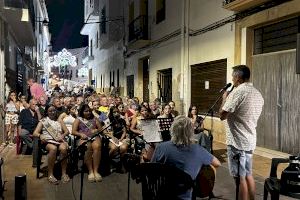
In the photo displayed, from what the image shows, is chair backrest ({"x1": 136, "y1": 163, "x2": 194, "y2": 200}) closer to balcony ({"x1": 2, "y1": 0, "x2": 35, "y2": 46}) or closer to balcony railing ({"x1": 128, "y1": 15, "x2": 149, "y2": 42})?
balcony ({"x1": 2, "y1": 0, "x2": 35, "y2": 46})

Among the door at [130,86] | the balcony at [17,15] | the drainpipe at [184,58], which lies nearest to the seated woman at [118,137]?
the balcony at [17,15]

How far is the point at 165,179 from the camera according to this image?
12.9 feet

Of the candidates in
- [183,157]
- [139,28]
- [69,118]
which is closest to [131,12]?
[139,28]

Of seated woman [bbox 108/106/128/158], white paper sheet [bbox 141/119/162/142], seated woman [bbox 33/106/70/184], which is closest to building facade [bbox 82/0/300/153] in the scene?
seated woman [bbox 108/106/128/158]

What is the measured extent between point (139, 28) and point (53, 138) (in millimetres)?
13860

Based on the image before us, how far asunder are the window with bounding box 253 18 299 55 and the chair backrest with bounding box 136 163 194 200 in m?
6.69

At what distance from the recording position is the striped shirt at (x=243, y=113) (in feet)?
16.7

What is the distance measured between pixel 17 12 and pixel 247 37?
6.82m

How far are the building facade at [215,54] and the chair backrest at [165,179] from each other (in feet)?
20.1

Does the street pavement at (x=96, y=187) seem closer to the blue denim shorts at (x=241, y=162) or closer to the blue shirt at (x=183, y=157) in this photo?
the blue denim shorts at (x=241, y=162)

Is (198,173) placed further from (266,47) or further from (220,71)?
(220,71)

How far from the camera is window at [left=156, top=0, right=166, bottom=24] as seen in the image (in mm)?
18245

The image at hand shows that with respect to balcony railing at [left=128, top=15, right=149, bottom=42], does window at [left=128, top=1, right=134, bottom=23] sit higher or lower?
higher

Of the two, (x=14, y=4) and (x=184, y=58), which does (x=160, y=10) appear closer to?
Answer: (x=184, y=58)
